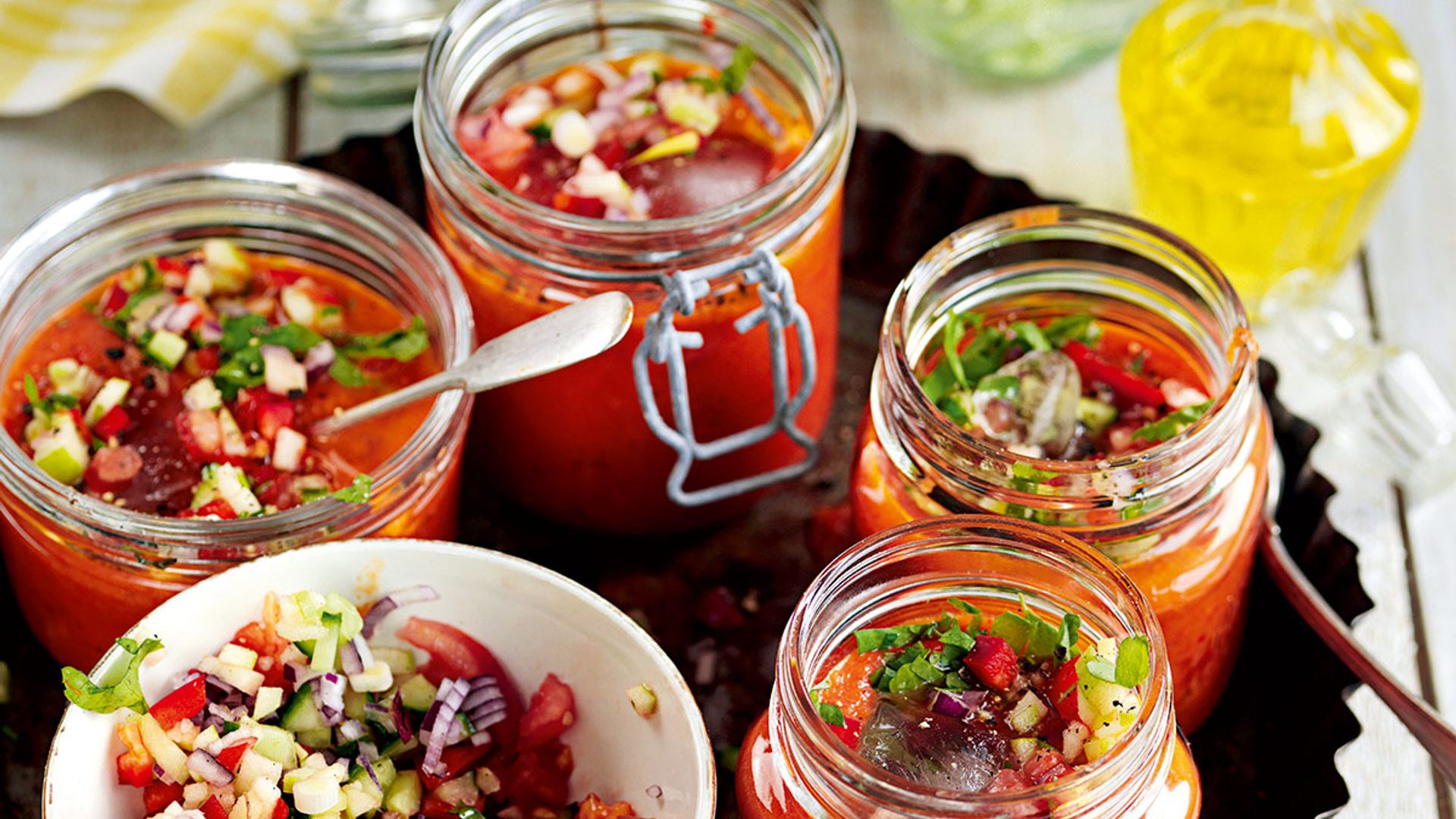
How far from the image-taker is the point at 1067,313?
7.80 ft

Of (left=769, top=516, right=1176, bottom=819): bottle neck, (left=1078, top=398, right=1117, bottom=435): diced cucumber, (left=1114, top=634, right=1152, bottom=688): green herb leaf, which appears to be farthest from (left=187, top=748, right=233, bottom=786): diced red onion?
(left=1078, top=398, right=1117, bottom=435): diced cucumber

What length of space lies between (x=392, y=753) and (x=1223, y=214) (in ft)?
5.39

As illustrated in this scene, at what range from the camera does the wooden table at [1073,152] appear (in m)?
2.75

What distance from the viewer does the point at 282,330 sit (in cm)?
235

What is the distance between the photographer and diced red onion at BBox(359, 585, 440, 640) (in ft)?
6.75

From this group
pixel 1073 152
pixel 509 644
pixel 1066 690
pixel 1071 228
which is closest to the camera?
pixel 1066 690

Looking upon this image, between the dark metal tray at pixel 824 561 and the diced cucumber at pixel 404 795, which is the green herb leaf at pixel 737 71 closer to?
the dark metal tray at pixel 824 561

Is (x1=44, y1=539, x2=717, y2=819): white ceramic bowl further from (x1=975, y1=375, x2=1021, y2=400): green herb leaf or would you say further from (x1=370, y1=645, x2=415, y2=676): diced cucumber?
(x1=975, y1=375, x2=1021, y2=400): green herb leaf

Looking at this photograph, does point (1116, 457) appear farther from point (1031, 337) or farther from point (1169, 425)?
point (1031, 337)

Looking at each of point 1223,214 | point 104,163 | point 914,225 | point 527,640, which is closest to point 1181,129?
point 1223,214

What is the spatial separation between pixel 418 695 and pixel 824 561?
69 centimetres

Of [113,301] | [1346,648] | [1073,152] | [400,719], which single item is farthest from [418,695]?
[1073,152]

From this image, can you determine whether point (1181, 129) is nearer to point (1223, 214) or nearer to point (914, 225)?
point (1223, 214)

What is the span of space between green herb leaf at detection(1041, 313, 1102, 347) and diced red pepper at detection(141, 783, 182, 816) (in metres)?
1.24
